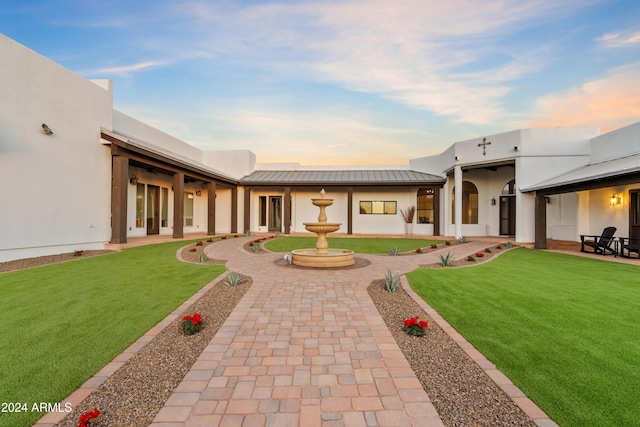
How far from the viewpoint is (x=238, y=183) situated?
18984 millimetres

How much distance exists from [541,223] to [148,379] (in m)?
15.1

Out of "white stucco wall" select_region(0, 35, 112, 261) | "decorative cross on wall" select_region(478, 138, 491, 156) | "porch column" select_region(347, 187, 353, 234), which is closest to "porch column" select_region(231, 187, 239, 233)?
"porch column" select_region(347, 187, 353, 234)

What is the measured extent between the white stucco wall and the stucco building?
3 centimetres

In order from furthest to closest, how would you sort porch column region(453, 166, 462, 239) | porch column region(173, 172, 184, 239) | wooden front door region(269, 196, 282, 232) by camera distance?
wooden front door region(269, 196, 282, 232)
porch column region(453, 166, 462, 239)
porch column region(173, 172, 184, 239)

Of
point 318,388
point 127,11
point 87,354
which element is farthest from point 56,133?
point 318,388

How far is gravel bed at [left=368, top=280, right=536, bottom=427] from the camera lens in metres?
2.18

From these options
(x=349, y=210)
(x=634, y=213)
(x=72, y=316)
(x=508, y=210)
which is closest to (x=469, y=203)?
(x=508, y=210)

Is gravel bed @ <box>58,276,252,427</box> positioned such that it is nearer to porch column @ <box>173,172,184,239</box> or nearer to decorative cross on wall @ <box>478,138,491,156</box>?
porch column @ <box>173,172,184,239</box>

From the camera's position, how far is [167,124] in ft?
62.2

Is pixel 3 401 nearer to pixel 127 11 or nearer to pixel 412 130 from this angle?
pixel 127 11

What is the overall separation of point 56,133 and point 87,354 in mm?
9853

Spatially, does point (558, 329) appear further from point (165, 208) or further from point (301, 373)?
point (165, 208)

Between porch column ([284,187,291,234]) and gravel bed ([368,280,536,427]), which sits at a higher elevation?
porch column ([284,187,291,234])

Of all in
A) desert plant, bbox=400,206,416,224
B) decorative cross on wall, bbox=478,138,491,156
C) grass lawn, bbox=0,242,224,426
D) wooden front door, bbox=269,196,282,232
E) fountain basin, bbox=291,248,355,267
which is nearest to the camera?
grass lawn, bbox=0,242,224,426
